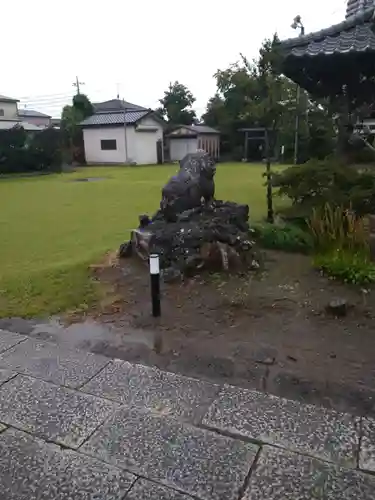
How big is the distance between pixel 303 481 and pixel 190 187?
387 centimetres

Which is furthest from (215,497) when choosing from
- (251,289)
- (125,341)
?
(251,289)

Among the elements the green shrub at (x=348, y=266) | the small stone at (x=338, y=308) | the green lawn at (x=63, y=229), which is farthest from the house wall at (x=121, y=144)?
the small stone at (x=338, y=308)

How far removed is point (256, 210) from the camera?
8.45m

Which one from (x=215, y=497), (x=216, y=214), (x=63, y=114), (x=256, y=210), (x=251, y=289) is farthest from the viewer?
(x=63, y=114)

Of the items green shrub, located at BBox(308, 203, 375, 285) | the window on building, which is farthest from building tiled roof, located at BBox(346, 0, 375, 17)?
the window on building

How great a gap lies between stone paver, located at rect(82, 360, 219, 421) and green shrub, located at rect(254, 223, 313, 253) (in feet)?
9.94

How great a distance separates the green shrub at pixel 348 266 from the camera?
393cm

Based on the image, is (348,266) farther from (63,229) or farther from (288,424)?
(63,229)

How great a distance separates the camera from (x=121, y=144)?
25.5 metres

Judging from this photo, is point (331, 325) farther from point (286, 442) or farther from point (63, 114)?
point (63, 114)

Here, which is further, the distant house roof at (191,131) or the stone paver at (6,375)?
the distant house roof at (191,131)

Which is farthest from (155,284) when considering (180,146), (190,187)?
(180,146)

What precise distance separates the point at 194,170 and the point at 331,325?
9.21 feet

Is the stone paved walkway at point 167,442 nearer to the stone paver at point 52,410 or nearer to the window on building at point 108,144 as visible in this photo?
the stone paver at point 52,410
